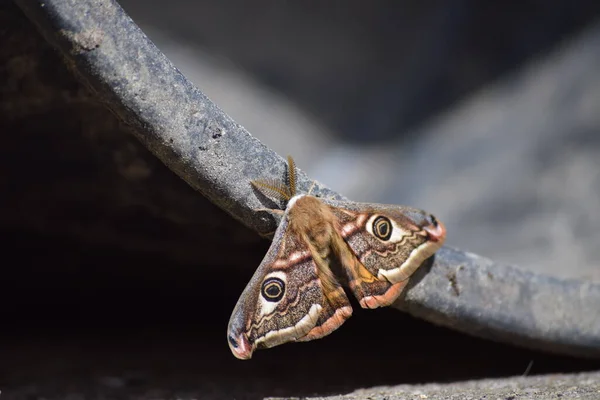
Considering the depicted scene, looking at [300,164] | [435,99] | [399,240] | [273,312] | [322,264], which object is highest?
[435,99]

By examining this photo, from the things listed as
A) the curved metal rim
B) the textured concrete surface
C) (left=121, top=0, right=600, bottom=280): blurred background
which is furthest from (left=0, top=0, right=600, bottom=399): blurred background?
the curved metal rim

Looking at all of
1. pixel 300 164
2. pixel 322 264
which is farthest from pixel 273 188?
pixel 300 164

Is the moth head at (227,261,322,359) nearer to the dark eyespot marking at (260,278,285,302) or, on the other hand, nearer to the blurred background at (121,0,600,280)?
the dark eyespot marking at (260,278,285,302)

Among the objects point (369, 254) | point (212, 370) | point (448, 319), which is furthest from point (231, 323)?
point (212, 370)

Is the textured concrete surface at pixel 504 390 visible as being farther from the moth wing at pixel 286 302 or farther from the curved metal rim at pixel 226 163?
the moth wing at pixel 286 302

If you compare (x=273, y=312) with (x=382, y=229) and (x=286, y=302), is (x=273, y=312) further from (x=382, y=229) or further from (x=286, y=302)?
(x=382, y=229)

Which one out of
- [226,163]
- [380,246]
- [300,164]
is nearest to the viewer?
[226,163]

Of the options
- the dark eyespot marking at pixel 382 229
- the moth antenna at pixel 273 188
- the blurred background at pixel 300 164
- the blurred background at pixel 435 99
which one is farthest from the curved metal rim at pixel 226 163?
the blurred background at pixel 435 99
